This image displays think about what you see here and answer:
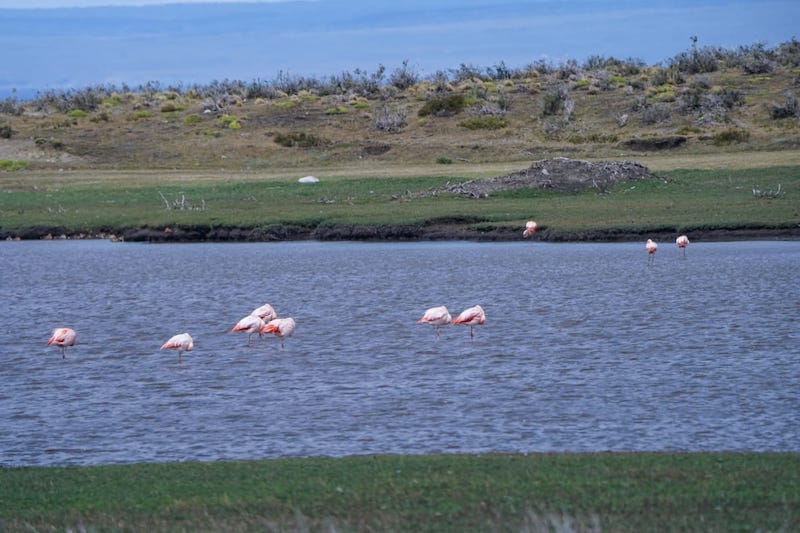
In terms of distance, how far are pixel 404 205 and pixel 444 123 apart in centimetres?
2367

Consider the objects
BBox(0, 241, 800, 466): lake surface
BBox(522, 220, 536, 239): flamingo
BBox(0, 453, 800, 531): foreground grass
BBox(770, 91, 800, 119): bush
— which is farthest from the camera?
BBox(770, 91, 800, 119): bush

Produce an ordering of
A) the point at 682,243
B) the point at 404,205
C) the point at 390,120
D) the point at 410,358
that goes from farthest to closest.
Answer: the point at 390,120 < the point at 404,205 < the point at 682,243 < the point at 410,358

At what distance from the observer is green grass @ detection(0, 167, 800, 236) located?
32.1 metres

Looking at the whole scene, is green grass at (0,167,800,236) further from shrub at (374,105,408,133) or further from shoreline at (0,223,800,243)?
shrub at (374,105,408,133)

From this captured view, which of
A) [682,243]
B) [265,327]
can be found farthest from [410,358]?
[682,243]

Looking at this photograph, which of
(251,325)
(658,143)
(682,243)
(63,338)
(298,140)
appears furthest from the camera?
(298,140)

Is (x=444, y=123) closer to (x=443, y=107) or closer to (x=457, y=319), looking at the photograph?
(x=443, y=107)

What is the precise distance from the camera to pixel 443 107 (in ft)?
205

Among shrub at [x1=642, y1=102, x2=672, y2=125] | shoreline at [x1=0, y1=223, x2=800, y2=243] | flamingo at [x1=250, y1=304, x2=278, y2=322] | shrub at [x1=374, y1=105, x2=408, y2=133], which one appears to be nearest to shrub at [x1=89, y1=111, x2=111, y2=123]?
shrub at [x1=374, y1=105, x2=408, y2=133]

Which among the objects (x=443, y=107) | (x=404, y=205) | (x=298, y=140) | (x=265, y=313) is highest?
(x=443, y=107)

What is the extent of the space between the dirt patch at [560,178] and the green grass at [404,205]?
42 centimetres

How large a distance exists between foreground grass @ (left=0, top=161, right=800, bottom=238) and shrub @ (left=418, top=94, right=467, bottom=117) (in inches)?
693

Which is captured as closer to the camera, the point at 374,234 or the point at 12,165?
the point at 374,234

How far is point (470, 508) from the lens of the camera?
8.60 m
